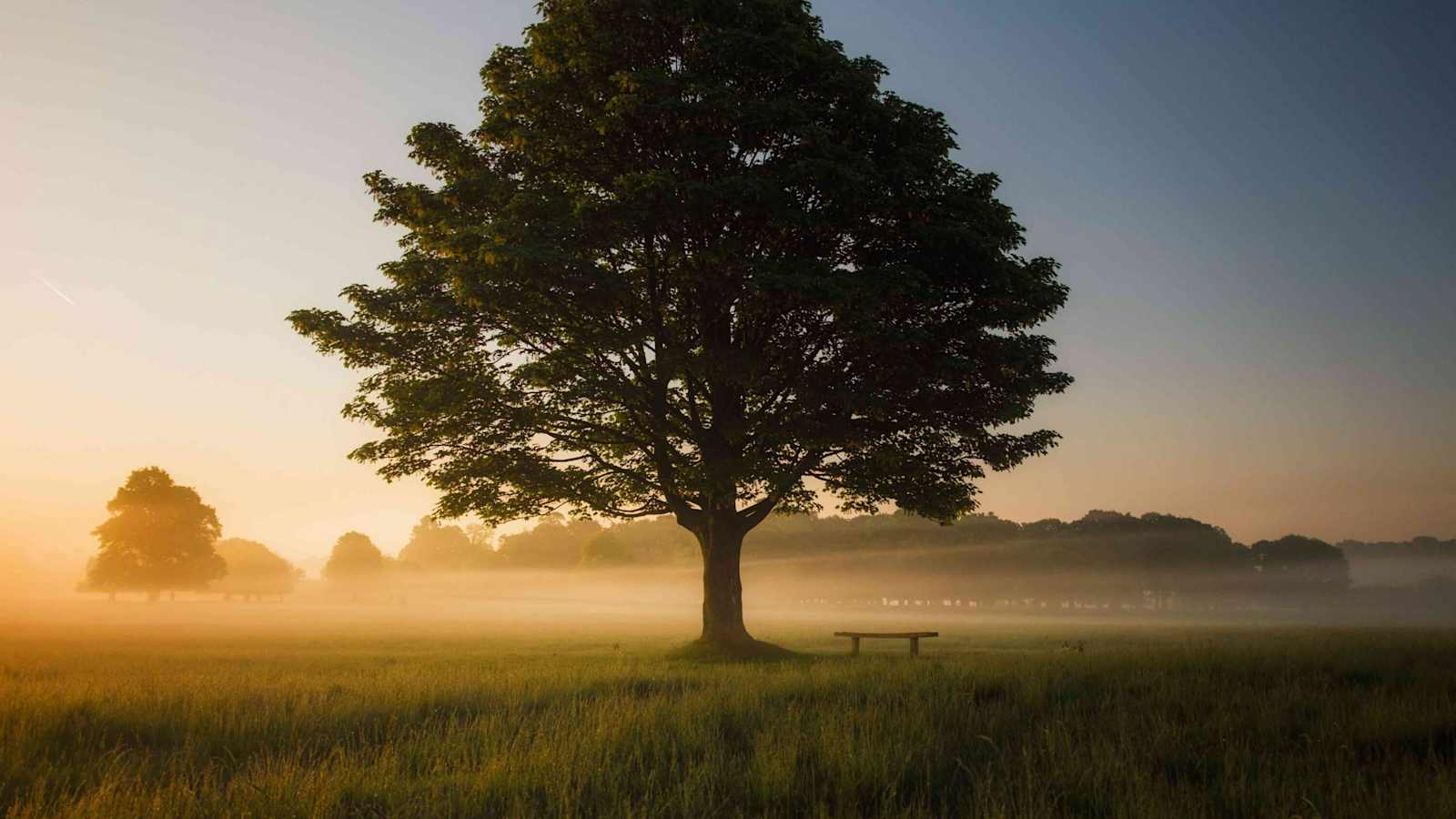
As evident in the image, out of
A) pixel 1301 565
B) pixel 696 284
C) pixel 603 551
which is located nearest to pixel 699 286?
pixel 696 284

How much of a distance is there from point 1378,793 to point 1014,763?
2.64 meters

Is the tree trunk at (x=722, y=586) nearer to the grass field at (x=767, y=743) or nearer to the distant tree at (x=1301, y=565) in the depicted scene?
the grass field at (x=767, y=743)

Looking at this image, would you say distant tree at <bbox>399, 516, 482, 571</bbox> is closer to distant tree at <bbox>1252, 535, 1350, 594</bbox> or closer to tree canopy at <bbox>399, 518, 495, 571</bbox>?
tree canopy at <bbox>399, 518, 495, 571</bbox>

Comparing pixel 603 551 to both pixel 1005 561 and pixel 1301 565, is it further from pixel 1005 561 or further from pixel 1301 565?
pixel 1301 565

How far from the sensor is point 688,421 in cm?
2380

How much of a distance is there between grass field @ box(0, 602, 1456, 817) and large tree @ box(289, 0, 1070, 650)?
8966 mm

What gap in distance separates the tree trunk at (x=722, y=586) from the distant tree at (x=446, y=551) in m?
165

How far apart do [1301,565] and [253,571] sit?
19830 centimetres

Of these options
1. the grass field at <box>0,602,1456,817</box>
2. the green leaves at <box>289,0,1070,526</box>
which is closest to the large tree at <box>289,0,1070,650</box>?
the green leaves at <box>289,0,1070,526</box>

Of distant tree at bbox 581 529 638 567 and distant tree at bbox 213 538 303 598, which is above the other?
distant tree at bbox 581 529 638 567

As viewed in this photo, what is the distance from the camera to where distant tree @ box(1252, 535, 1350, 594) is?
5605 inches

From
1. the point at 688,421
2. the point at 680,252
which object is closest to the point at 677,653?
the point at 688,421

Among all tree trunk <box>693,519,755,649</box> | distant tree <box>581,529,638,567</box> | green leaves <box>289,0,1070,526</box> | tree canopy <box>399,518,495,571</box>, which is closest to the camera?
green leaves <box>289,0,1070,526</box>

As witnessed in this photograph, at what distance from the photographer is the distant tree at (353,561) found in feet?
469
